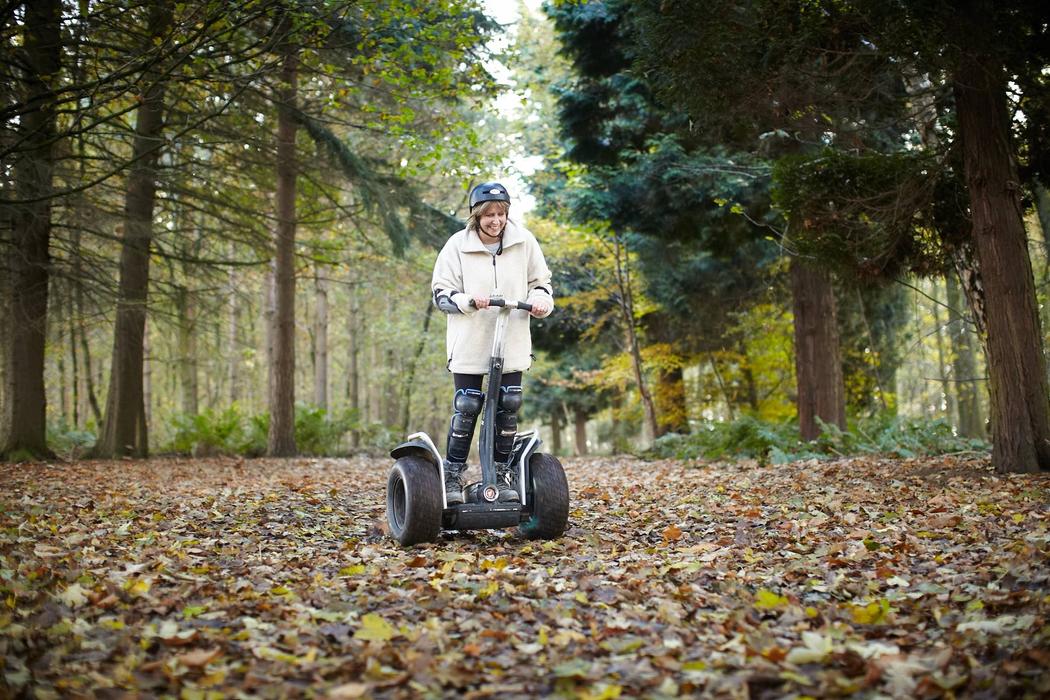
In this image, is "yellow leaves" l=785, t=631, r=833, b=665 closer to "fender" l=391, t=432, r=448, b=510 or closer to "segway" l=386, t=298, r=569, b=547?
"segway" l=386, t=298, r=569, b=547

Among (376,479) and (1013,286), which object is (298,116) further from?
(1013,286)

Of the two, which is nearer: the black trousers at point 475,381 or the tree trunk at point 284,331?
the black trousers at point 475,381

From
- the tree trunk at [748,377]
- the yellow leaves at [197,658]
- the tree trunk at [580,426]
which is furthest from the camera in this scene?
the tree trunk at [580,426]

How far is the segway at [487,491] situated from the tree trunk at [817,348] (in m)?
7.54

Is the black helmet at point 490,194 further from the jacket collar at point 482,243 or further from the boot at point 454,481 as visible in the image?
the boot at point 454,481

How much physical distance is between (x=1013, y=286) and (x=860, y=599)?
180 inches

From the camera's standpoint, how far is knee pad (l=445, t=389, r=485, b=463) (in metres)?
5.27

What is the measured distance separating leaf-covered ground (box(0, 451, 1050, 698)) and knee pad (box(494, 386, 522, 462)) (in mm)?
668

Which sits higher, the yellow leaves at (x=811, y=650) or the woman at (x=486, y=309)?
the woman at (x=486, y=309)

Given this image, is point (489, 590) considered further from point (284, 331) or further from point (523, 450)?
point (284, 331)

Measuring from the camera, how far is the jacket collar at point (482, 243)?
17.4 feet

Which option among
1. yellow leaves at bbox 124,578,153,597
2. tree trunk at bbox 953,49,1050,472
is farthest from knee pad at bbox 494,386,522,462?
tree trunk at bbox 953,49,1050,472

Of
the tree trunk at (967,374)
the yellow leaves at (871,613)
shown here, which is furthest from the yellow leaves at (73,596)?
the tree trunk at (967,374)

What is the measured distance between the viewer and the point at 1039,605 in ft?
10.6
